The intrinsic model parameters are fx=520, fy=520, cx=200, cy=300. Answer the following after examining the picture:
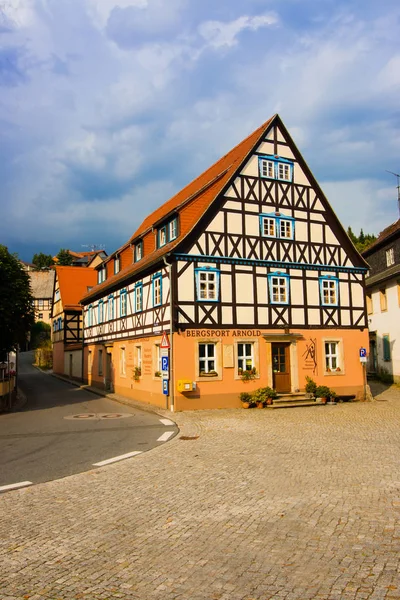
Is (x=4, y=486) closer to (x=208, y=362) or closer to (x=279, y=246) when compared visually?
(x=208, y=362)

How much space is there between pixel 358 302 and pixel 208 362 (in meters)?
8.75

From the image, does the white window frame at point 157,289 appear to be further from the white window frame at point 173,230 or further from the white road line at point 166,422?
the white road line at point 166,422

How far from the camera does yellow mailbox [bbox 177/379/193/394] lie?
1930cm

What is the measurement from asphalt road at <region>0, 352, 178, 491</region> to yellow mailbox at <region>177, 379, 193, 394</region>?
142cm

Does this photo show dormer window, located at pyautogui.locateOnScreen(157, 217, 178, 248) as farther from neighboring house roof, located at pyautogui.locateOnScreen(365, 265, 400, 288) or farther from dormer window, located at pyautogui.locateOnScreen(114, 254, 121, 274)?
neighboring house roof, located at pyautogui.locateOnScreen(365, 265, 400, 288)

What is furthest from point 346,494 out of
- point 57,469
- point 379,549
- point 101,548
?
point 57,469

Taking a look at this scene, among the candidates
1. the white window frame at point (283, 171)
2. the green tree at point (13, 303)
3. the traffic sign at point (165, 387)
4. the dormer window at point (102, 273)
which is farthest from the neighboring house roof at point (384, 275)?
the green tree at point (13, 303)

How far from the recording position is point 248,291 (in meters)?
21.9

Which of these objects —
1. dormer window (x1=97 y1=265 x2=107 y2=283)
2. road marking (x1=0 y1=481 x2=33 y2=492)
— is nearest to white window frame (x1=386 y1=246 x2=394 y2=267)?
dormer window (x1=97 y1=265 x2=107 y2=283)

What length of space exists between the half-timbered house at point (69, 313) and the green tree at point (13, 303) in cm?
2005

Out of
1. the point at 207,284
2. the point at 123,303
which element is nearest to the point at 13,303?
the point at 207,284

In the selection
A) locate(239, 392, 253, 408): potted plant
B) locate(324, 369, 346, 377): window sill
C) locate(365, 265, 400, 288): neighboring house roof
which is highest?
locate(365, 265, 400, 288): neighboring house roof

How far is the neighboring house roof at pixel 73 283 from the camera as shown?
44.7m

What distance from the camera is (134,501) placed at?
7.51 m
